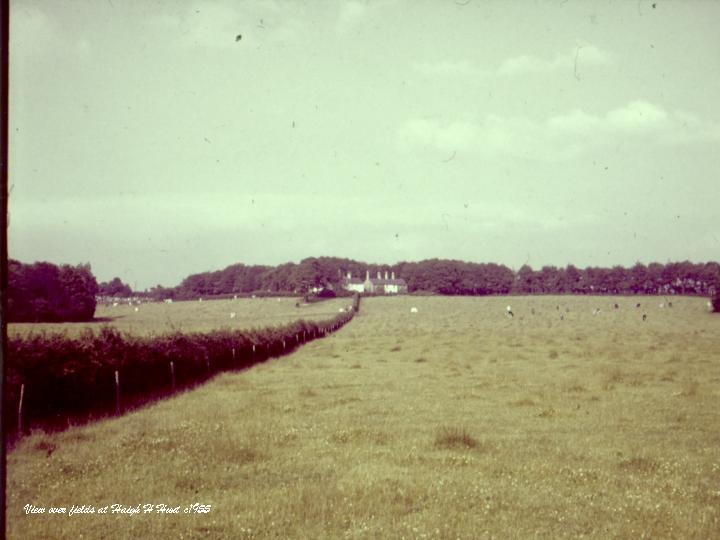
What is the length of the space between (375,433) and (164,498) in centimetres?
632

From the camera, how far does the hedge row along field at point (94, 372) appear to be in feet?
53.3

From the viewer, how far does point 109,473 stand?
11.2 metres

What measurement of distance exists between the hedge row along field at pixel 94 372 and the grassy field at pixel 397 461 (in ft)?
4.85

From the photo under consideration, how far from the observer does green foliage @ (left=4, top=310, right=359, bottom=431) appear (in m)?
16.5

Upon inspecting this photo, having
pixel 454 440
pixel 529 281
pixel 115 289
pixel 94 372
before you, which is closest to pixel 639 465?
pixel 454 440

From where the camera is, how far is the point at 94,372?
62.3 ft

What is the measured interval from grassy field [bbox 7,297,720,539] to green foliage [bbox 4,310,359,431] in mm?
1561

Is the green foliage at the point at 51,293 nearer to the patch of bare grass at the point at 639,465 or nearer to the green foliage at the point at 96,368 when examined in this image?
the green foliage at the point at 96,368

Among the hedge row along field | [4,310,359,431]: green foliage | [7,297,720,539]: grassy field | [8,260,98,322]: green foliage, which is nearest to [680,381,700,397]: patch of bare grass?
[7,297,720,539]: grassy field

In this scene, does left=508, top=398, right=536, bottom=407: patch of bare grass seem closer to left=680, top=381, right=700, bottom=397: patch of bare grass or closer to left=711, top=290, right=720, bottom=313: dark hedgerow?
left=680, top=381, right=700, bottom=397: patch of bare grass

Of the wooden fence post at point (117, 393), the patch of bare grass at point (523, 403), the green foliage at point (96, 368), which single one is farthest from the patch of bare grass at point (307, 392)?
the patch of bare grass at point (523, 403)

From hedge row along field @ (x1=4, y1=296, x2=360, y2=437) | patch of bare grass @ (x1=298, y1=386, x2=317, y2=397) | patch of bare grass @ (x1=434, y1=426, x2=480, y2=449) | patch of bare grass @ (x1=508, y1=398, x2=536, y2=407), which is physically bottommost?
patch of bare grass @ (x1=508, y1=398, x2=536, y2=407)

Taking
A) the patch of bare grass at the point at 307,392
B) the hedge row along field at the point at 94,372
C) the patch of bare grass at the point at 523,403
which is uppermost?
the hedge row along field at the point at 94,372

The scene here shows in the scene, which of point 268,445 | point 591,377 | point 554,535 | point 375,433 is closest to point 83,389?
point 268,445
